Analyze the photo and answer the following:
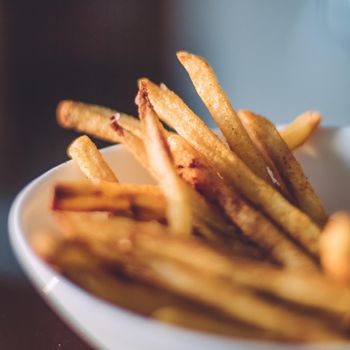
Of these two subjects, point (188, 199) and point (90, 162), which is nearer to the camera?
point (188, 199)

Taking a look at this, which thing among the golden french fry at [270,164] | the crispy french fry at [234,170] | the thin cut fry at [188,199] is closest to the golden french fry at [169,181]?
the thin cut fry at [188,199]

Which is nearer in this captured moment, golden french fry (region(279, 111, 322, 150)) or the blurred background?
golden french fry (region(279, 111, 322, 150))

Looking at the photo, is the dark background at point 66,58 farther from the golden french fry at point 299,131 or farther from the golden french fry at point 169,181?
the golden french fry at point 169,181

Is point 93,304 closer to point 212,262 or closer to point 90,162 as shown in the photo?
point 212,262

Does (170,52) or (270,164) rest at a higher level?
(170,52)

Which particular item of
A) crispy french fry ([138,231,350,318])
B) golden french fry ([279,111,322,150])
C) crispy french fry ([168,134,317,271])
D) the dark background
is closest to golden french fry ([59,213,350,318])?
crispy french fry ([138,231,350,318])

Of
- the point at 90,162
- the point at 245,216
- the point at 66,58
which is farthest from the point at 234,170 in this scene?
the point at 66,58

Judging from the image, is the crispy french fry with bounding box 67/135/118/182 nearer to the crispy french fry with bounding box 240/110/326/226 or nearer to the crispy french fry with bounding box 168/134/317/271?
the crispy french fry with bounding box 168/134/317/271
